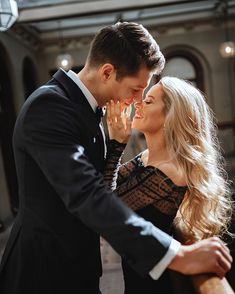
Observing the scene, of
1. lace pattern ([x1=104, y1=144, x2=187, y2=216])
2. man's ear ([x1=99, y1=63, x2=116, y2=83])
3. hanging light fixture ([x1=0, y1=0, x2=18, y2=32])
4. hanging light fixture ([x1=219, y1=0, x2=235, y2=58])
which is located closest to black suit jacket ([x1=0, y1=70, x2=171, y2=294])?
man's ear ([x1=99, y1=63, x2=116, y2=83])

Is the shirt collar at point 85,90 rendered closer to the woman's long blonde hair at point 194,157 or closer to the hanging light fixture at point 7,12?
the woman's long blonde hair at point 194,157

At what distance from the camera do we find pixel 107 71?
129cm

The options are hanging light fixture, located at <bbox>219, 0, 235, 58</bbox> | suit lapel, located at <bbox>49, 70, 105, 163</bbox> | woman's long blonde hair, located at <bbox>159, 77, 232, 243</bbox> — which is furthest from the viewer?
hanging light fixture, located at <bbox>219, 0, 235, 58</bbox>

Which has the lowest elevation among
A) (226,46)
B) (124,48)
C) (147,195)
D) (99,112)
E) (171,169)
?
(147,195)

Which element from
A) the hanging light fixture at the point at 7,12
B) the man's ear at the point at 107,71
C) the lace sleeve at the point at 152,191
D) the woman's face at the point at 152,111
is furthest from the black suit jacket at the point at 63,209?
the hanging light fixture at the point at 7,12

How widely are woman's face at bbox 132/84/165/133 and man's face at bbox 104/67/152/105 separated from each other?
320mm

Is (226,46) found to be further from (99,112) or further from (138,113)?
(99,112)

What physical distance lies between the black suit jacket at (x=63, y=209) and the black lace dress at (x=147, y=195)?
244 millimetres

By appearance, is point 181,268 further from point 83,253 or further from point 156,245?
point 83,253

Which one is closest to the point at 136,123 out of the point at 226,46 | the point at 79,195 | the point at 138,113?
the point at 138,113

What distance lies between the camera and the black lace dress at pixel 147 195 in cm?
158

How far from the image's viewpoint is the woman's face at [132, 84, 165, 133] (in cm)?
172

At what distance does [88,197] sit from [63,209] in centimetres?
26

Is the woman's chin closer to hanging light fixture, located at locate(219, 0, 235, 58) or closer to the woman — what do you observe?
the woman
